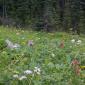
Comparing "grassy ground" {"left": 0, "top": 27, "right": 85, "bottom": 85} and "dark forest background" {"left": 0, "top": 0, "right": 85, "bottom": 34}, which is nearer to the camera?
"grassy ground" {"left": 0, "top": 27, "right": 85, "bottom": 85}

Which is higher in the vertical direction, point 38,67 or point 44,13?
point 38,67

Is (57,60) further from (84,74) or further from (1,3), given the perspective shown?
(1,3)

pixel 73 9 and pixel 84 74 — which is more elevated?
pixel 84 74

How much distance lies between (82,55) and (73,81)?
1.85 metres

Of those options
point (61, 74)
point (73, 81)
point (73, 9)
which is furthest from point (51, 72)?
point (73, 9)

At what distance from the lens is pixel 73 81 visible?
13.7ft

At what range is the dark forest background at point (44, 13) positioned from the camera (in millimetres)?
29347

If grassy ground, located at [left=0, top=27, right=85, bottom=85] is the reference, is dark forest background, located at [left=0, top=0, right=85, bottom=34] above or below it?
below

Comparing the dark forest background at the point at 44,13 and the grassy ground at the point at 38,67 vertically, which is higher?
the grassy ground at the point at 38,67

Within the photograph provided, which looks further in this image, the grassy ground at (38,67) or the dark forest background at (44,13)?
the dark forest background at (44,13)

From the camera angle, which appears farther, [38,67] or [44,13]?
[44,13]

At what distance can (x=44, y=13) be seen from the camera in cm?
2966

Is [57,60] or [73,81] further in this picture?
[57,60]

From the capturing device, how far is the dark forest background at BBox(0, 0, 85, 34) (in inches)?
1155
